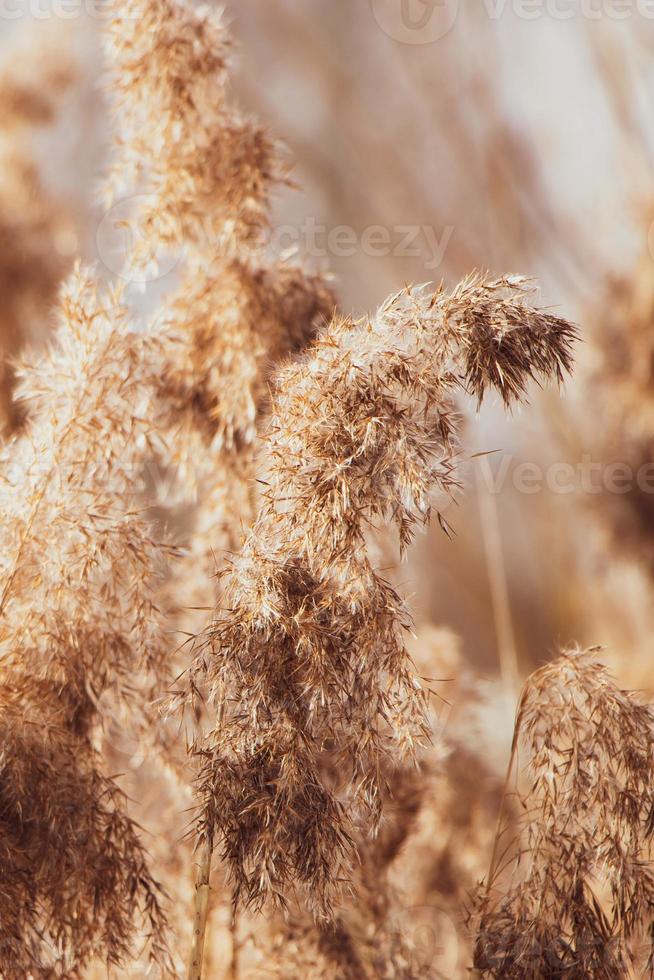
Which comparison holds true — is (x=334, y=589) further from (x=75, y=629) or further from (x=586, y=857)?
(x=586, y=857)

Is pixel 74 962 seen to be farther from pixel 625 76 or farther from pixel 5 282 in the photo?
pixel 625 76

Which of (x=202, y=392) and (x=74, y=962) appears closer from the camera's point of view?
(x=74, y=962)

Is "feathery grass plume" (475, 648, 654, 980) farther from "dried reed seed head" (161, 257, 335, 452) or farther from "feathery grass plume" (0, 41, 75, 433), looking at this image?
"feathery grass plume" (0, 41, 75, 433)

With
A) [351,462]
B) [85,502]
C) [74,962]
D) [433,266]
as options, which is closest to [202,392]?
[85,502]

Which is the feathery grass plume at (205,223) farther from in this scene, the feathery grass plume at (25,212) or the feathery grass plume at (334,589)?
the feathery grass plume at (25,212)

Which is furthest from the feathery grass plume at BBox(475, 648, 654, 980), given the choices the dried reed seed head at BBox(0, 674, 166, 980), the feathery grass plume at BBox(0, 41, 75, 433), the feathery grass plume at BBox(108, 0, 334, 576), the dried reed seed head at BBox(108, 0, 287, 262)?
the feathery grass plume at BBox(0, 41, 75, 433)

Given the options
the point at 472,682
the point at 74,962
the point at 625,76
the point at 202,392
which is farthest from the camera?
the point at 625,76
